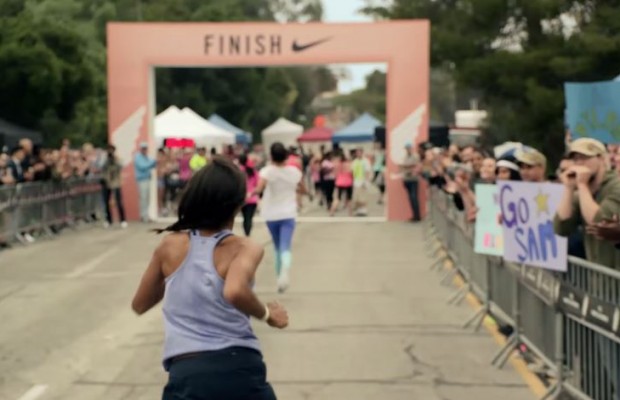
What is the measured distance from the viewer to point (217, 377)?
14.8 feet

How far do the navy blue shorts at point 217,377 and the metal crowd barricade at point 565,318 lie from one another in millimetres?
2787

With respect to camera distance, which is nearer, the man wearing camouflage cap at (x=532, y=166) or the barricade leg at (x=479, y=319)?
the man wearing camouflage cap at (x=532, y=166)

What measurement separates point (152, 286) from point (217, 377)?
1.69 feet

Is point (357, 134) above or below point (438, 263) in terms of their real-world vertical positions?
above

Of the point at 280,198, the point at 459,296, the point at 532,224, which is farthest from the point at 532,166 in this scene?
the point at 280,198

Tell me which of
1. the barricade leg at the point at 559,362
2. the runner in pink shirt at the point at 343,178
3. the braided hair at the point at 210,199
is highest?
the braided hair at the point at 210,199

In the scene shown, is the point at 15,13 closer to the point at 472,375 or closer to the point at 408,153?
the point at 408,153

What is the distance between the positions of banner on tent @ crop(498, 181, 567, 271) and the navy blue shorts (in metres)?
3.92

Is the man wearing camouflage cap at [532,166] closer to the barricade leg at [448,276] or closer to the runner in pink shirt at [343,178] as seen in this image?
the barricade leg at [448,276]

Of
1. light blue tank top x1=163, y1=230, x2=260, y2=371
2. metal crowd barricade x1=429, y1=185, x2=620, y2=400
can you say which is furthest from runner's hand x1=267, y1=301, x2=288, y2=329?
metal crowd barricade x1=429, y1=185, x2=620, y2=400

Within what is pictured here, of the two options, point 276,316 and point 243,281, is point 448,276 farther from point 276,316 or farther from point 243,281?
point 243,281

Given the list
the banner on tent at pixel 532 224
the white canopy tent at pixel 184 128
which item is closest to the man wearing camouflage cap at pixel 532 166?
the banner on tent at pixel 532 224

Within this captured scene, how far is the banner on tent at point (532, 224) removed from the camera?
327 inches

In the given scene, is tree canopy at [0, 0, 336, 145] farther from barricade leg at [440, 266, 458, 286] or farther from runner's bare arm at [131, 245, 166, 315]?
runner's bare arm at [131, 245, 166, 315]
